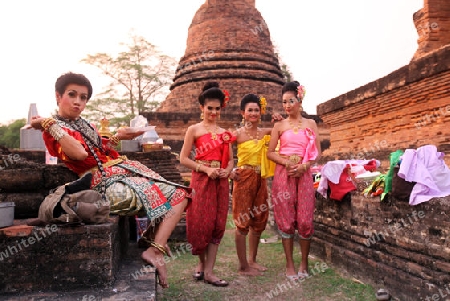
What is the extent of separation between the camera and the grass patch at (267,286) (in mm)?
3113

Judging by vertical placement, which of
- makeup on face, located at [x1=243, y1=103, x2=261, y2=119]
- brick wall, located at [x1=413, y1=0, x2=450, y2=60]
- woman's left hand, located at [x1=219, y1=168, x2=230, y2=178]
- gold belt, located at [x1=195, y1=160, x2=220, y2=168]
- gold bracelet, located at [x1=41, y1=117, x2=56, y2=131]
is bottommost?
woman's left hand, located at [x1=219, y1=168, x2=230, y2=178]

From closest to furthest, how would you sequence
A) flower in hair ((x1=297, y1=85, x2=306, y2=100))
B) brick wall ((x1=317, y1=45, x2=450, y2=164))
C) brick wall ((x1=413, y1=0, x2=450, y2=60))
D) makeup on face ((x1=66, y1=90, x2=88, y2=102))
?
makeup on face ((x1=66, y1=90, x2=88, y2=102)) → flower in hair ((x1=297, y1=85, x2=306, y2=100)) → brick wall ((x1=317, y1=45, x2=450, y2=164)) → brick wall ((x1=413, y1=0, x2=450, y2=60))

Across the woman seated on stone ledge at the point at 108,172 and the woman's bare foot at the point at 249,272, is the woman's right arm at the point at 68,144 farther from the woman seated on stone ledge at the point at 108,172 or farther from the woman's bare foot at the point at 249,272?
the woman's bare foot at the point at 249,272

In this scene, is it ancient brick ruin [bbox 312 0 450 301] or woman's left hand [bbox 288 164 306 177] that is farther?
woman's left hand [bbox 288 164 306 177]

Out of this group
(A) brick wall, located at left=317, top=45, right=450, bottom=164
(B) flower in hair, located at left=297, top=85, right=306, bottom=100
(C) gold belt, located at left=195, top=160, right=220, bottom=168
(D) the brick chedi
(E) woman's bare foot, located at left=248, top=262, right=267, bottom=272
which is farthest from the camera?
(D) the brick chedi

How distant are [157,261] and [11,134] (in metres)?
26.4

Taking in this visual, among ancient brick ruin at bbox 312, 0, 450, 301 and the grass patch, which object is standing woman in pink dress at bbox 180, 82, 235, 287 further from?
ancient brick ruin at bbox 312, 0, 450, 301

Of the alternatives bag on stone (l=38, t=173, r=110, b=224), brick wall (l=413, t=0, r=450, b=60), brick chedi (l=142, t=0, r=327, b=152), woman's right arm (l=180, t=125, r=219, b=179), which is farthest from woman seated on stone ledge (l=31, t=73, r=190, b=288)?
brick chedi (l=142, t=0, r=327, b=152)

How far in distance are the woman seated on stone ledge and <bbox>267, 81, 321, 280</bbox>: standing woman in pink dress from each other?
4.02 feet

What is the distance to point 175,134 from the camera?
11.1m

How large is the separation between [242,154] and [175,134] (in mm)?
7356

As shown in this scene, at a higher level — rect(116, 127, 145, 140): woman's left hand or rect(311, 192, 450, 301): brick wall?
rect(116, 127, 145, 140): woman's left hand

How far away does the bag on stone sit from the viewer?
2062 millimetres

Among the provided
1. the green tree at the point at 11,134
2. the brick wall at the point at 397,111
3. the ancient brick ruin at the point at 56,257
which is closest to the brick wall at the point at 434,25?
the brick wall at the point at 397,111
